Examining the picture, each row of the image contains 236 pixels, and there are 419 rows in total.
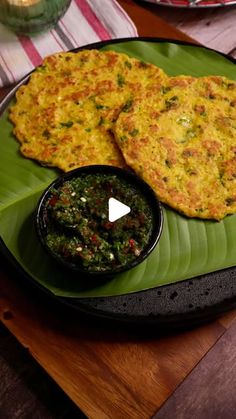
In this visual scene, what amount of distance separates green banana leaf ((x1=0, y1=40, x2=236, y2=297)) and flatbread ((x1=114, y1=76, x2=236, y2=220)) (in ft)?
0.29

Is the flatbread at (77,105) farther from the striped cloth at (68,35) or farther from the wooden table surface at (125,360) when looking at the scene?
the wooden table surface at (125,360)

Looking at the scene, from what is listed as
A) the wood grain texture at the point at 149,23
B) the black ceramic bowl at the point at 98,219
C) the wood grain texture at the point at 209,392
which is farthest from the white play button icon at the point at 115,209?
the wood grain texture at the point at 149,23

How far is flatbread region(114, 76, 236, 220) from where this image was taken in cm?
235

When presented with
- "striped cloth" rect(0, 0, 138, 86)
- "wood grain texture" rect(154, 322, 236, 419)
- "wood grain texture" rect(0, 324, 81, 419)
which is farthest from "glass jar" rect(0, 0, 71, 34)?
"wood grain texture" rect(154, 322, 236, 419)

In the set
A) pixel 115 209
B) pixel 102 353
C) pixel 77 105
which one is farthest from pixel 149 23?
pixel 102 353

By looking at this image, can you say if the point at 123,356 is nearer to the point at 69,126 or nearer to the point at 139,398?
the point at 139,398

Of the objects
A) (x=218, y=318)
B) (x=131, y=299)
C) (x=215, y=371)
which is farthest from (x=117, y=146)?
(x=215, y=371)

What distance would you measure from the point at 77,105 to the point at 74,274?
93 cm

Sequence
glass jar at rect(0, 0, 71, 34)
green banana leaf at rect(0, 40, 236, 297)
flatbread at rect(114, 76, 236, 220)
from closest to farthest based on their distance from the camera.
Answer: green banana leaf at rect(0, 40, 236, 297) → flatbread at rect(114, 76, 236, 220) → glass jar at rect(0, 0, 71, 34)

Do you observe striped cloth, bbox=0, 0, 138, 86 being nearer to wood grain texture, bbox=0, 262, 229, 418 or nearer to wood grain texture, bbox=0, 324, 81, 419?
wood grain texture, bbox=0, 262, 229, 418

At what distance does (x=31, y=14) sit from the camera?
3010 mm

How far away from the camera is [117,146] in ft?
8.10

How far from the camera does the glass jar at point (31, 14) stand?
9.77ft

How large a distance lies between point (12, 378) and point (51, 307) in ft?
1.31
